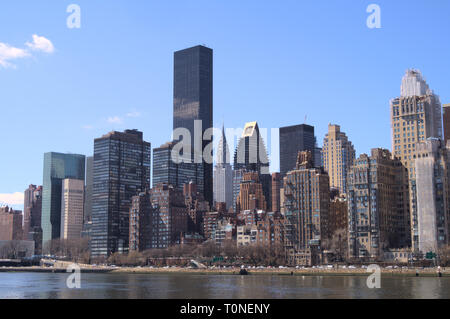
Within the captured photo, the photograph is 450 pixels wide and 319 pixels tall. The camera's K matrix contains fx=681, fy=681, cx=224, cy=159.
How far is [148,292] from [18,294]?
2403 cm

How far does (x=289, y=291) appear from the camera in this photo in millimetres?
125875

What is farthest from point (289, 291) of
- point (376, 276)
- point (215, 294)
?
point (376, 276)

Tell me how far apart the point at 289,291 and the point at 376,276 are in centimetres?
5684

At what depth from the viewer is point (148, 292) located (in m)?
131
